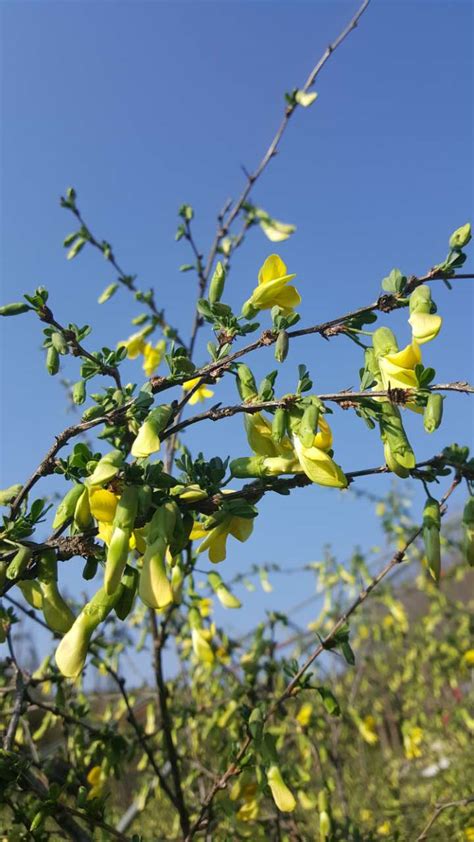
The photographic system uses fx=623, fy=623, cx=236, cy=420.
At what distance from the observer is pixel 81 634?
0.95 metres

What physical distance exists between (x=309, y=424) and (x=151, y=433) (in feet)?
0.77

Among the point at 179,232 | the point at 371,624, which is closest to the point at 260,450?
the point at 179,232

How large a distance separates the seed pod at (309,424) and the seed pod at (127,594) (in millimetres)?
336

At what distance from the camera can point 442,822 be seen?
2.50m

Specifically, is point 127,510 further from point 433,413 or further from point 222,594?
point 222,594

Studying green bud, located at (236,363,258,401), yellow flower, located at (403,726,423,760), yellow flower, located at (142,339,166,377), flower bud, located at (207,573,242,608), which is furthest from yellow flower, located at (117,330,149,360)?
yellow flower, located at (403,726,423,760)

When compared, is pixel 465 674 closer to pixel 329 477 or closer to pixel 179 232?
pixel 179 232

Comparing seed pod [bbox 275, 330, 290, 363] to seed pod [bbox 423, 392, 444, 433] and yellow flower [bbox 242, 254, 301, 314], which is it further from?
seed pod [bbox 423, 392, 444, 433]

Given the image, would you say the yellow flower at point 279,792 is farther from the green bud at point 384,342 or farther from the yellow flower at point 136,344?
the yellow flower at point 136,344

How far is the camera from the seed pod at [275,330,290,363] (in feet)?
3.32

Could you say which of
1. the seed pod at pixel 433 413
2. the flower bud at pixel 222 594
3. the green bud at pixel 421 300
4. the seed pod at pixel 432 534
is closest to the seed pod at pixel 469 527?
the seed pod at pixel 432 534

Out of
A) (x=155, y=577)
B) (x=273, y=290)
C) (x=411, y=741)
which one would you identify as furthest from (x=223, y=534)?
(x=411, y=741)

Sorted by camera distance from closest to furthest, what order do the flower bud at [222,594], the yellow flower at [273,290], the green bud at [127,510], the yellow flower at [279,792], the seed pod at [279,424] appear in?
1. the green bud at [127,510]
2. the seed pod at [279,424]
3. the yellow flower at [273,290]
4. the yellow flower at [279,792]
5. the flower bud at [222,594]

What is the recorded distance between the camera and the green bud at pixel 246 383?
1.07 meters
